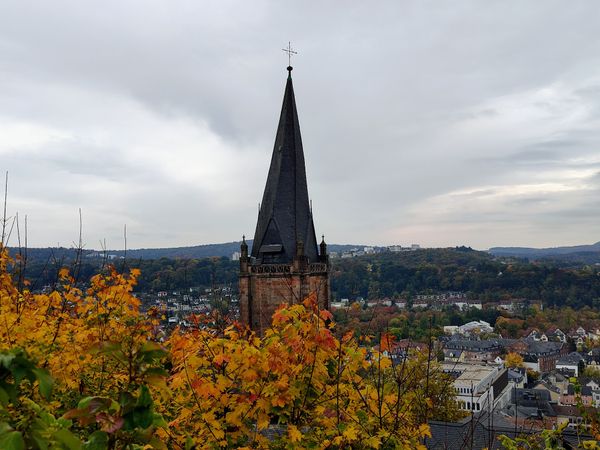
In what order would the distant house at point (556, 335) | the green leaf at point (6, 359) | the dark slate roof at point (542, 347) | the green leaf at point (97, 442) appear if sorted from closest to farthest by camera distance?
the green leaf at point (6, 359)
the green leaf at point (97, 442)
the dark slate roof at point (542, 347)
the distant house at point (556, 335)

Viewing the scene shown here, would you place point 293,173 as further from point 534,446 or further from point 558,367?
point 558,367

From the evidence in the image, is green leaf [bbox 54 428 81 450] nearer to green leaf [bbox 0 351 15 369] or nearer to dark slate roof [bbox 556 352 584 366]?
green leaf [bbox 0 351 15 369]

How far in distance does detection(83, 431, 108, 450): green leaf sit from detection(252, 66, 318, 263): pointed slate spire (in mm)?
19191

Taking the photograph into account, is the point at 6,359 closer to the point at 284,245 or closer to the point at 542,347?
the point at 284,245

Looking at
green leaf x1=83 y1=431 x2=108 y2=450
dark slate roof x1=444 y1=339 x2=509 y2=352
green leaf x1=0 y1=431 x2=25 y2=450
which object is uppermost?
green leaf x1=0 y1=431 x2=25 y2=450

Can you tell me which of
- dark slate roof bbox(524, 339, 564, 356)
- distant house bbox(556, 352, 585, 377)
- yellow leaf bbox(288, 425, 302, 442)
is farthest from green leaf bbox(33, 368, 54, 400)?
dark slate roof bbox(524, 339, 564, 356)

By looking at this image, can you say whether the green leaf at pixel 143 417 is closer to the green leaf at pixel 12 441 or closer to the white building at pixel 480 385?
the green leaf at pixel 12 441

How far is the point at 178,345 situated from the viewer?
20.9ft

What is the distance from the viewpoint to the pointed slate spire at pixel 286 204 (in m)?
21.9

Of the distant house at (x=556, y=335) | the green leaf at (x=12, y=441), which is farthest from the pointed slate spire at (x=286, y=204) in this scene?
the distant house at (x=556, y=335)

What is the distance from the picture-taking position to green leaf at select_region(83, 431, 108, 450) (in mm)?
2326

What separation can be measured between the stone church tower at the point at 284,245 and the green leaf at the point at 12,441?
1893 centimetres

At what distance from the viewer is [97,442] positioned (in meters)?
2.35

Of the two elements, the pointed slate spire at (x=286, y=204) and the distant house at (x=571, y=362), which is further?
the distant house at (x=571, y=362)
